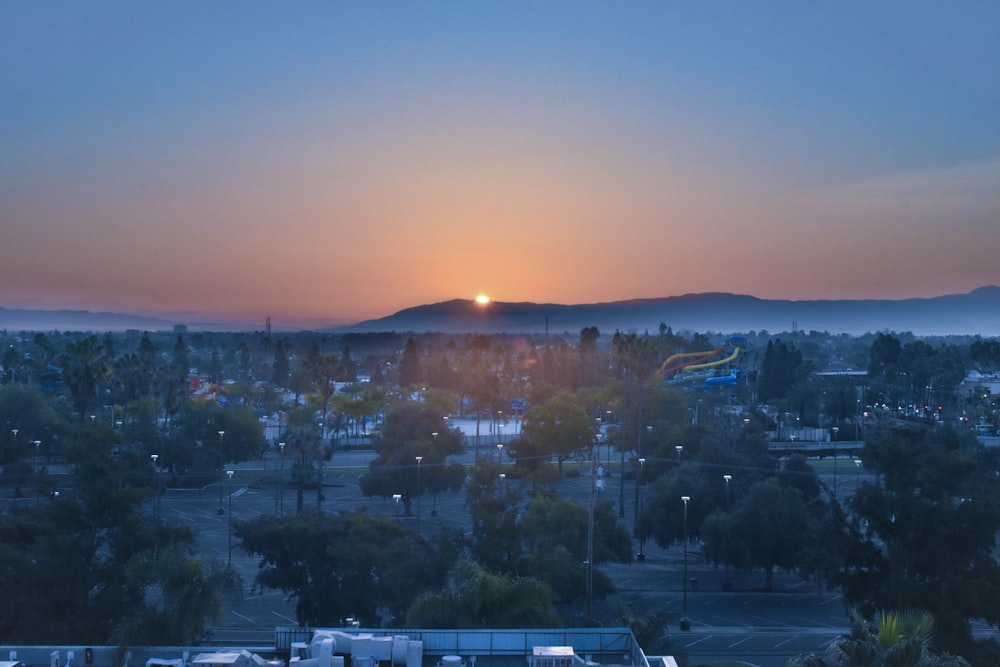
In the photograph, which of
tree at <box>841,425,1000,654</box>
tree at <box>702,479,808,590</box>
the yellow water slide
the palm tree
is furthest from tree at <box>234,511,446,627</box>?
the yellow water slide

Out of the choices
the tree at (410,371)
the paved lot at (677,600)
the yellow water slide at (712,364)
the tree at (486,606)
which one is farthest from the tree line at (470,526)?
the yellow water slide at (712,364)

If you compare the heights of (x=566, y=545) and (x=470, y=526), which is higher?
(x=566, y=545)

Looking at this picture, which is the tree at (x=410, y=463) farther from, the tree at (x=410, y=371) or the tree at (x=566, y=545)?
the tree at (x=410, y=371)

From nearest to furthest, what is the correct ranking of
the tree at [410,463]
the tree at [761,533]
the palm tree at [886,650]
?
the palm tree at [886,650] → the tree at [761,533] → the tree at [410,463]

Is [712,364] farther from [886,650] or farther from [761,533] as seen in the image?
[886,650]

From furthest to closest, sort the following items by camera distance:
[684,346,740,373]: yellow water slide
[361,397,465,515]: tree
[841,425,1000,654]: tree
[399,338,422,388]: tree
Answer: [684,346,740,373]: yellow water slide
[399,338,422,388]: tree
[361,397,465,515]: tree
[841,425,1000,654]: tree

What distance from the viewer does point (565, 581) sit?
2503 cm

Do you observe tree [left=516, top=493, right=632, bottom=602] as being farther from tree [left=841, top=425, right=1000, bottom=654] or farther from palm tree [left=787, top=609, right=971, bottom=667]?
palm tree [left=787, top=609, right=971, bottom=667]

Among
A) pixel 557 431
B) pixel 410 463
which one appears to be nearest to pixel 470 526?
pixel 410 463

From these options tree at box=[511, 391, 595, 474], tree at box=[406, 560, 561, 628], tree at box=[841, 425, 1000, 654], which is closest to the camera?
tree at box=[406, 560, 561, 628]

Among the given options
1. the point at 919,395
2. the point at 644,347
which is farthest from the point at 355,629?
the point at 919,395

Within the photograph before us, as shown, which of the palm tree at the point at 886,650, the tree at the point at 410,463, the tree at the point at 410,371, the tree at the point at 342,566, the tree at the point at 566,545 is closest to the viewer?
the palm tree at the point at 886,650

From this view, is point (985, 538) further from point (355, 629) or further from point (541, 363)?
point (541, 363)

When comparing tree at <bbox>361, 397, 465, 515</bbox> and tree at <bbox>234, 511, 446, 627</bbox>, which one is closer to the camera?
tree at <bbox>234, 511, 446, 627</bbox>
